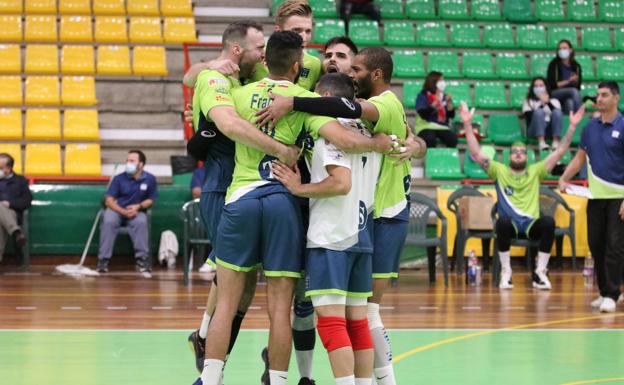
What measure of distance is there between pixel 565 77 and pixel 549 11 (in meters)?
2.59

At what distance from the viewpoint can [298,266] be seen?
4602 millimetres

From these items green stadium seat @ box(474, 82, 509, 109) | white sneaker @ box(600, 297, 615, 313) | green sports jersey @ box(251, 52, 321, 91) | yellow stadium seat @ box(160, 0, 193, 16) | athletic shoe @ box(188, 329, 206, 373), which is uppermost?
yellow stadium seat @ box(160, 0, 193, 16)

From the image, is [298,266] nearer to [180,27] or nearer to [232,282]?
[232,282]

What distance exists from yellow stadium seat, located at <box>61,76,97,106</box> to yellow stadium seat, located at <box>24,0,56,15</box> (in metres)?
1.72

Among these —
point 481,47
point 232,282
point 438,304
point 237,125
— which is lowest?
point 438,304

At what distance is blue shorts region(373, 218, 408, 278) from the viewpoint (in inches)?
192

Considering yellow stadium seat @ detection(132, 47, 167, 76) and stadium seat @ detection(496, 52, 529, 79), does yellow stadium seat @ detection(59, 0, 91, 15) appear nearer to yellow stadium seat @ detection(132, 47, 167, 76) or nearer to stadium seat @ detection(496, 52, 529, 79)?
yellow stadium seat @ detection(132, 47, 167, 76)

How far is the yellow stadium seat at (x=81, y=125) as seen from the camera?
46.0 feet

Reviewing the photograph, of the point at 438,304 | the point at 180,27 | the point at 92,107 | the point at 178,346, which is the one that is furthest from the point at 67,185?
the point at 178,346

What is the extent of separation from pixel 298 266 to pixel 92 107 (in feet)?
34.4

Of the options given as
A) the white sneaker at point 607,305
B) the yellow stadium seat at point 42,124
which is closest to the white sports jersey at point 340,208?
the white sneaker at point 607,305

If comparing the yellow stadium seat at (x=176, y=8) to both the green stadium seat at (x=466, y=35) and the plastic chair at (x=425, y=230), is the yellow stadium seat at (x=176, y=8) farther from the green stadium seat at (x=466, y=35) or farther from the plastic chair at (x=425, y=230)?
the plastic chair at (x=425, y=230)

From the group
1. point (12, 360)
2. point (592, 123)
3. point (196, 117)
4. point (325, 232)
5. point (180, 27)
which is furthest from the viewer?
point (180, 27)

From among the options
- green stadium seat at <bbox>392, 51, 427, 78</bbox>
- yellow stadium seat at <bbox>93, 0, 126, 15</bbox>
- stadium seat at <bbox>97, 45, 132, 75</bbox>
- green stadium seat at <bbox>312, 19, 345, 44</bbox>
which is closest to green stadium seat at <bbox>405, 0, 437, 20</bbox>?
green stadium seat at <bbox>392, 51, 427, 78</bbox>
